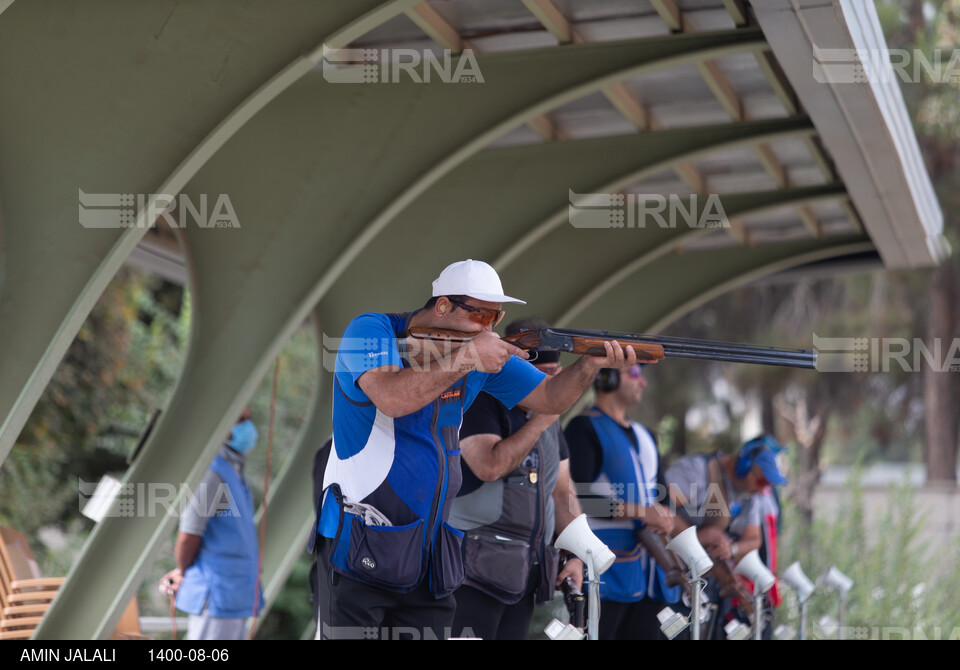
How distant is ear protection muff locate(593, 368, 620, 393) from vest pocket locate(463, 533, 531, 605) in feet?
6.13

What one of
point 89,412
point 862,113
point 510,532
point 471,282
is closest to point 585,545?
point 510,532

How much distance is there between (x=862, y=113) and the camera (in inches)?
288

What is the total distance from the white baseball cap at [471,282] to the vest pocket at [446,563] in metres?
0.83

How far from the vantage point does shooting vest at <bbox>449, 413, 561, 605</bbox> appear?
4.98m

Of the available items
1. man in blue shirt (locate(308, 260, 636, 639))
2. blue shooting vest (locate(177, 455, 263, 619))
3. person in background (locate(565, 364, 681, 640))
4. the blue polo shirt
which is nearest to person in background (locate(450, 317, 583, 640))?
man in blue shirt (locate(308, 260, 636, 639))

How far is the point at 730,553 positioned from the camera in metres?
8.14

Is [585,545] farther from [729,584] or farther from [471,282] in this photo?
[729,584]

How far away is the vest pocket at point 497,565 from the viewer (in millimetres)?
4949

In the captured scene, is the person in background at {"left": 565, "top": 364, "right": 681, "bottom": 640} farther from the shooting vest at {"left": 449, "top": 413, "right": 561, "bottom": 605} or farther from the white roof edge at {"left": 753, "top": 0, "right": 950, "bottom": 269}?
the white roof edge at {"left": 753, "top": 0, "right": 950, "bottom": 269}

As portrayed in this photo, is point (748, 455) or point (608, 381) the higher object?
point (608, 381)

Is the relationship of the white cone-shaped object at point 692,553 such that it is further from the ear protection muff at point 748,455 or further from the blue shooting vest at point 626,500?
the ear protection muff at point 748,455

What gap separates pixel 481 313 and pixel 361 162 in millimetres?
3102
